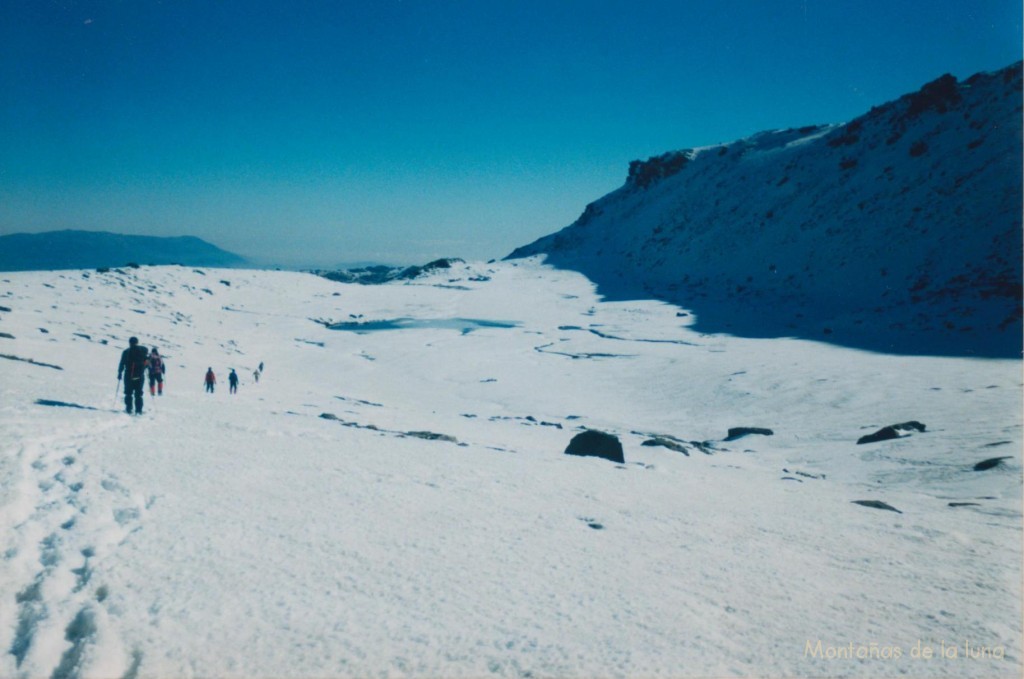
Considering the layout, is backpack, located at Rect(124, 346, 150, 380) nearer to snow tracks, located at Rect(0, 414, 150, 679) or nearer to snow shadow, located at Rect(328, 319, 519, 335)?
snow tracks, located at Rect(0, 414, 150, 679)

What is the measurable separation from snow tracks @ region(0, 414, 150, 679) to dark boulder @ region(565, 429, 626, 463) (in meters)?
8.19

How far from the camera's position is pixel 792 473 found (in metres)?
12.3

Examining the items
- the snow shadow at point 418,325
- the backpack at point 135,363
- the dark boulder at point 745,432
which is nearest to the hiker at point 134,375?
the backpack at point 135,363

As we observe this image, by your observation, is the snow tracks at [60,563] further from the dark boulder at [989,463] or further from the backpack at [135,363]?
the dark boulder at [989,463]

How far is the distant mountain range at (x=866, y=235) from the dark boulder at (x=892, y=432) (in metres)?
19.2

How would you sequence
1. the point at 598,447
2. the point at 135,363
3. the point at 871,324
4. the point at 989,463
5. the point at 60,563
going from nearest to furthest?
1. the point at 60,563
2. the point at 989,463
3. the point at 135,363
4. the point at 598,447
5. the point at 871,324

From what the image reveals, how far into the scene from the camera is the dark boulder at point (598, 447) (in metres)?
11.3

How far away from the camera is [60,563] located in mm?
4203

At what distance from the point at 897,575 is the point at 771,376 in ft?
70.6

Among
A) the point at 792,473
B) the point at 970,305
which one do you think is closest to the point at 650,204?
the point at 970,305

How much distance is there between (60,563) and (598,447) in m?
9.16

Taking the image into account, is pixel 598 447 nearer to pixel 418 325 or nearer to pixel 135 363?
pixel 135 363

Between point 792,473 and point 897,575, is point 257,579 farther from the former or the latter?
point 792,473

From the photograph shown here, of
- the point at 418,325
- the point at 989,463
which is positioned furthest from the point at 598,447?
the point at 418,325
